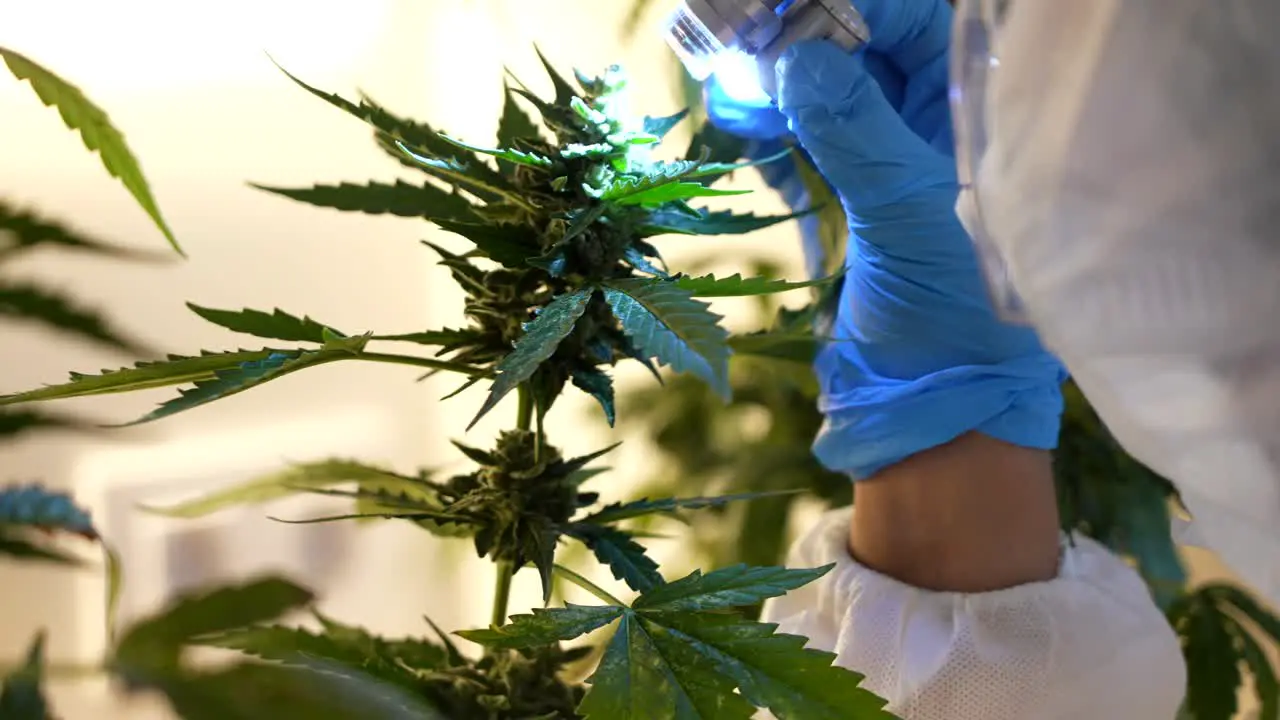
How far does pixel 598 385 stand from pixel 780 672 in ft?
0.42

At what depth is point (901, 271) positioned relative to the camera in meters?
0.55

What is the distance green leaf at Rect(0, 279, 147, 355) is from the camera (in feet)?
0.98

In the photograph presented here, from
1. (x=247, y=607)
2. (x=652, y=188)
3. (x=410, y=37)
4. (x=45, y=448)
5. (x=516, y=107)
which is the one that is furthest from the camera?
(x=410, y=37)

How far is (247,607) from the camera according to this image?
0.91ft

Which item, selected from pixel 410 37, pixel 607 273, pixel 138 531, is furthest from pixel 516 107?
pixel 410 37

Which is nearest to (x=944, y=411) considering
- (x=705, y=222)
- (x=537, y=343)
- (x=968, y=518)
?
(x=968, y=518)

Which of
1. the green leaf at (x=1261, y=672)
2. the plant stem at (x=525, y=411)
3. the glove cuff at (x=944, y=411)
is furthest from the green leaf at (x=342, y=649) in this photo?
the green leaf at (x=1261, y=672)

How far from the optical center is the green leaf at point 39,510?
31 centimetres

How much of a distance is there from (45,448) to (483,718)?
888mm

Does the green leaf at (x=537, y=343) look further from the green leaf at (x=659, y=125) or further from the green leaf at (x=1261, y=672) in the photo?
the green leaf at (x=1261, y=672)

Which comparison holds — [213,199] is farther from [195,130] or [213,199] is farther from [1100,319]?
[1100,319]

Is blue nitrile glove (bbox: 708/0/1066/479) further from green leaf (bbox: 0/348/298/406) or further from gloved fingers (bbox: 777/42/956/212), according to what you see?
green leaf (bbox: 0/348/298/406)

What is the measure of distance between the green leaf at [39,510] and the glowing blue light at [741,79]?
0.33m

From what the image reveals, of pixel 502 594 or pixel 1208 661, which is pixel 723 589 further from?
pixel 1208 661
